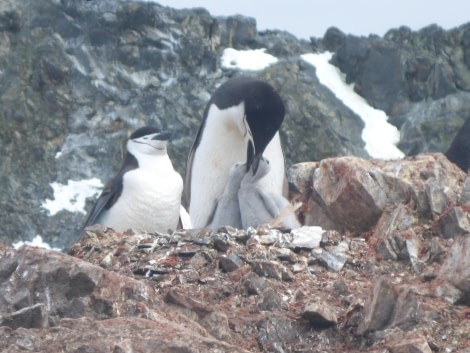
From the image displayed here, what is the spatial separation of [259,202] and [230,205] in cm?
40

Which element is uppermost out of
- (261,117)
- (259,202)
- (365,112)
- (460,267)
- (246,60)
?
(261,117)

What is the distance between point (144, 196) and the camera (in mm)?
9789

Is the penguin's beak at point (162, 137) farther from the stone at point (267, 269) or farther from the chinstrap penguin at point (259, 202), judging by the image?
the stone at point (267, 269)

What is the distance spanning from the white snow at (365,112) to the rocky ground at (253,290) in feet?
205

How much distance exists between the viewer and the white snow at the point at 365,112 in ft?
234

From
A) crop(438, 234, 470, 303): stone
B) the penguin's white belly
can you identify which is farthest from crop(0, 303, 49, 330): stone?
the penguin's white belly

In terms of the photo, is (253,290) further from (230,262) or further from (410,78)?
(410,78)

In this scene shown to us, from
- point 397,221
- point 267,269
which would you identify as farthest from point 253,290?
point 397,221

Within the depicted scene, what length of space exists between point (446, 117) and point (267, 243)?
66.9 meters

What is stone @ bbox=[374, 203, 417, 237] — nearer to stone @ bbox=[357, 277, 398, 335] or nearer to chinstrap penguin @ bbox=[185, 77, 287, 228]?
chinstrap penguin @ bbox=[185, 77, 287, 228]

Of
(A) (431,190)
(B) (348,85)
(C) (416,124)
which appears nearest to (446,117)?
(C) (416,124)

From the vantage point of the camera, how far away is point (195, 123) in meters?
68.0

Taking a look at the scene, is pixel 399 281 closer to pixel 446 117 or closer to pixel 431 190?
pixel 431 190

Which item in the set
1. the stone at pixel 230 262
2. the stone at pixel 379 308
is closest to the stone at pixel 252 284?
the stone at pixel 230 262
